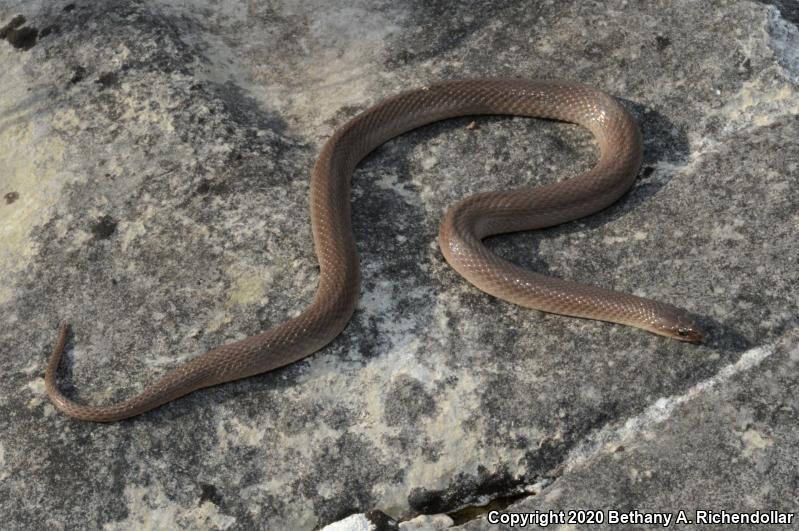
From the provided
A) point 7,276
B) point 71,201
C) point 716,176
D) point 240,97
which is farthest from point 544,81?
point 7,276

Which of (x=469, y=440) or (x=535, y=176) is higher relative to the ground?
(x=535, y=176)

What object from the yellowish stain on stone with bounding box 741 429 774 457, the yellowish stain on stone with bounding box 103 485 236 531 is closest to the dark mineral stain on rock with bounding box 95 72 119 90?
the yellowish stain on stone with bounding box 103 485 236 531

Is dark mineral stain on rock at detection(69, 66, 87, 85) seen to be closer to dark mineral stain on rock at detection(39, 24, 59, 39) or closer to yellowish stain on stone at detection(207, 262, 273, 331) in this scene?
dark mineral stain on rock at detection(39, 24, 59, 39)

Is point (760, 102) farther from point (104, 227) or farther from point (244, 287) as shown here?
point (104, 227)

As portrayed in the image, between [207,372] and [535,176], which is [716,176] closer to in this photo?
[535,176]


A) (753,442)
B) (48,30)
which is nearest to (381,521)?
(753,442)

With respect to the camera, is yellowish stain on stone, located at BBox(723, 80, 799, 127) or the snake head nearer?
the snake head
